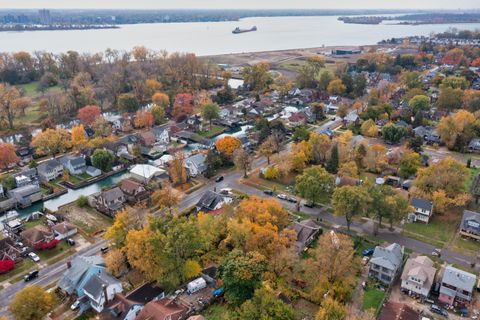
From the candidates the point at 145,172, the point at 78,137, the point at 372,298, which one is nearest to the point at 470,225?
the point at 372,298

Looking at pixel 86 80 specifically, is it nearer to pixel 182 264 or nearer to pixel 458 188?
pixel 182 264

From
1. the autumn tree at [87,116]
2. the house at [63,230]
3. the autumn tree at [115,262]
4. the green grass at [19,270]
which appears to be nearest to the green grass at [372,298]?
the autumn tree at [115,262]

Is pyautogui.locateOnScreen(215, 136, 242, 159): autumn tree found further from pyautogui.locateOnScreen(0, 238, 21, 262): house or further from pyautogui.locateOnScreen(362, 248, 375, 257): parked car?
pyautogui.locateOnScreen(0, 238, 21, 262): house

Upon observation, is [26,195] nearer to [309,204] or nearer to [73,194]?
[73,194]

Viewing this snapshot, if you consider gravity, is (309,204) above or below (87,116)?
below

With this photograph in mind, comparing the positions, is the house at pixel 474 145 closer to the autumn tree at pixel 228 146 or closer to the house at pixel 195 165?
the autumn tree at pixel 228 146

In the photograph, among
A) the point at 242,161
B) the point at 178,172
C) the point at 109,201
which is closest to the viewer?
the point at 109,201

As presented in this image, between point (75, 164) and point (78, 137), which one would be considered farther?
point (78, 137)
